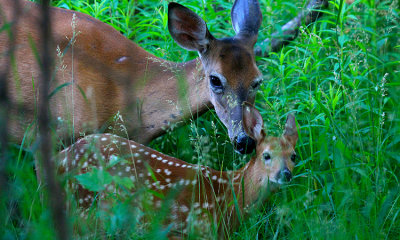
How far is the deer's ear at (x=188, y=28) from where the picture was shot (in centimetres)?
412

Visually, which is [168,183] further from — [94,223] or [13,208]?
[13,208]

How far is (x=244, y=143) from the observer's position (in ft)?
11.5

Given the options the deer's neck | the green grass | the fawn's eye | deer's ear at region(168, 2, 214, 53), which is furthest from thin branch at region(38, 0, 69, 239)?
deer's ear at region(168, 2, 214, 53)

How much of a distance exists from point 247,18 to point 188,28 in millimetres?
561

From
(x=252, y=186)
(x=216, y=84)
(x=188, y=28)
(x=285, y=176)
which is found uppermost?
(x=188, y=28)

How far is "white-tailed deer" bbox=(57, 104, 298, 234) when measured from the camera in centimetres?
310

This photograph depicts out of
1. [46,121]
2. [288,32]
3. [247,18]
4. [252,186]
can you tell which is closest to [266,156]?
[252,186]

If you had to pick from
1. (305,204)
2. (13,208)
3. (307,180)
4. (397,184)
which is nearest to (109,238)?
(13,208)

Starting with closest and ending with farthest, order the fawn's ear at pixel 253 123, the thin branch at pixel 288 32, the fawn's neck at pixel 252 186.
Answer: the fawn's neck at pixel 252 186, the fawn's ear at pixel 253 123, the thin branch at pixel 288 32

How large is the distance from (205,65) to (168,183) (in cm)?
118

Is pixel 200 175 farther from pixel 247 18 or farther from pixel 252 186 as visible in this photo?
pixel 247 18

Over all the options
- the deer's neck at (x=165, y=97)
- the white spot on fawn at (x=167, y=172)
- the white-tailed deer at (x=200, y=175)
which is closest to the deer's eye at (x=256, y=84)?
the deer's neck at (x=165, y=97)

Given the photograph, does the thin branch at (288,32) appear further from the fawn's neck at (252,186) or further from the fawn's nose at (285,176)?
the fawn's nose at (285,176)

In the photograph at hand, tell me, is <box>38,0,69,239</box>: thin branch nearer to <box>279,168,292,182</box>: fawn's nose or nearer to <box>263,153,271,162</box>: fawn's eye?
<box>279,168,292,182</box>: fawn's nose
